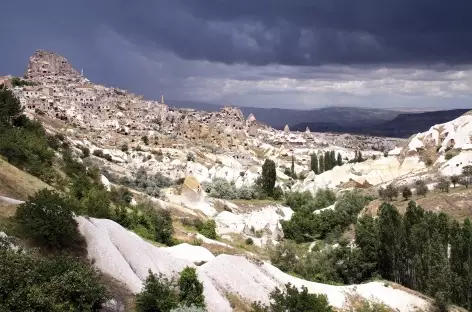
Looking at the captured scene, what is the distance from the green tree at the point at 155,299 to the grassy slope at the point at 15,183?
13127 mm

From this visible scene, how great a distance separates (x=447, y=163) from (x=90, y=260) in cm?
8459

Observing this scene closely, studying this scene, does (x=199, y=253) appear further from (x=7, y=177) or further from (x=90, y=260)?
(x=7, y=177)

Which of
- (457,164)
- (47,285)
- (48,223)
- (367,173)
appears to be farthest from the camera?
(367,173)

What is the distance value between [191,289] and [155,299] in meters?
2.53

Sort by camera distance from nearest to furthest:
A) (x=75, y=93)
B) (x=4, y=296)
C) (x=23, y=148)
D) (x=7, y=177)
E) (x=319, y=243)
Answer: (x=4, y=296) → (x=7, y=177) → (x=23, y=148) → (x=319, y=243) → (x=75, y=93)

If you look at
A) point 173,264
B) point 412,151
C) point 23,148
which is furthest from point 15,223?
point 412,151

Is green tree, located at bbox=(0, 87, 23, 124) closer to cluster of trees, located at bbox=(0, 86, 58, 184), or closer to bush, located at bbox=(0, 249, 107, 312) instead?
cluster of trees, located at bbox=(0, 86, 58, 184)

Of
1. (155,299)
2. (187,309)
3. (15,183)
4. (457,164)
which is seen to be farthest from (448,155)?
(155,299)

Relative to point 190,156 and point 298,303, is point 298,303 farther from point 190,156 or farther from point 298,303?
point 190,156

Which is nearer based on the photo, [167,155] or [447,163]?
[447,163]

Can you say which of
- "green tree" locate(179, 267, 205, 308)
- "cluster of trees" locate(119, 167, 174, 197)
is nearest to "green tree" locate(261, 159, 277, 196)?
"cluster of trees" locate(119, 167, 174, 197)

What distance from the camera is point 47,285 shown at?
54.1 ft

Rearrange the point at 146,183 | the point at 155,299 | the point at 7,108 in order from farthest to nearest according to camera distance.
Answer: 1. the point at 146,183
2. the point at 7,108
3. the point at 155,299

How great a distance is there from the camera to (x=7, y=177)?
3072cm
